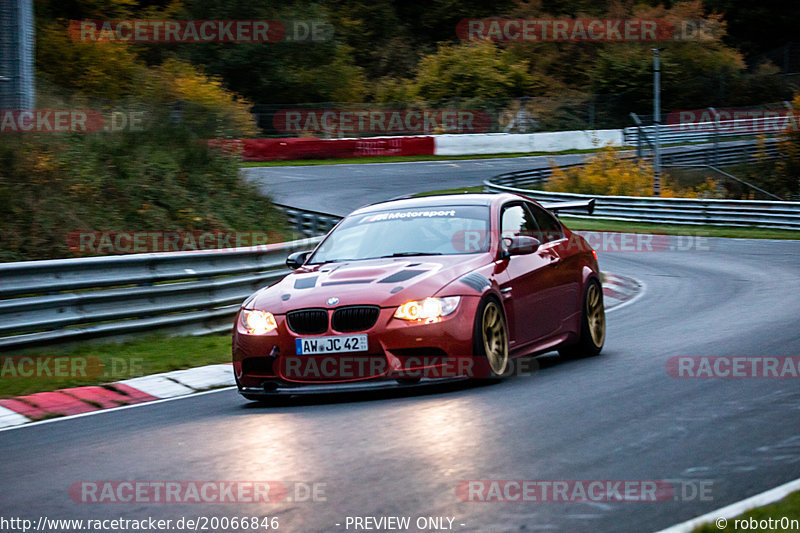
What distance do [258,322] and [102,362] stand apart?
2760 mm

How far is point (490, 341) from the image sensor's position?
7.84m

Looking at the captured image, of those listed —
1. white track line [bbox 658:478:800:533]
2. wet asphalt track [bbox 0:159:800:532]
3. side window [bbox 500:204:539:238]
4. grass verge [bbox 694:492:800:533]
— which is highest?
side window [bbox 500:204:539:238]

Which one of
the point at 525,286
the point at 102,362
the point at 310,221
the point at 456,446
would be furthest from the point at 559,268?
the point at 310,221

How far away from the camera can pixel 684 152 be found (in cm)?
4744

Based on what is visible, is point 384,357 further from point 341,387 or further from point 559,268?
point 559,268

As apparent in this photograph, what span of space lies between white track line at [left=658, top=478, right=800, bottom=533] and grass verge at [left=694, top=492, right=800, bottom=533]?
40mm

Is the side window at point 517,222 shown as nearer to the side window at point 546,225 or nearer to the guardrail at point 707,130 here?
the side window at point 546,225

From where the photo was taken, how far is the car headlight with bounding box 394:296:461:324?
24.3 ft

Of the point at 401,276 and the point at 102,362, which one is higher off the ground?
the point at 401,276

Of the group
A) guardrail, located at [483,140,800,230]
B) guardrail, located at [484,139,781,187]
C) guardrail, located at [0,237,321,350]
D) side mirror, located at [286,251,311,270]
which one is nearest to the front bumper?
side mirror, located at [286,251,311,270]

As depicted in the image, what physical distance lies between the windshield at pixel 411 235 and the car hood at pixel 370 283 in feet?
0.70

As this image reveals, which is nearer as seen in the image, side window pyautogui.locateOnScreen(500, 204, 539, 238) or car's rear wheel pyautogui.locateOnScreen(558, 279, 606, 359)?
side window pyautogui.locateOnScreen(500, 204, 539, 238)

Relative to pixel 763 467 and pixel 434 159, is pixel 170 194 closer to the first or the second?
pixel 763 467

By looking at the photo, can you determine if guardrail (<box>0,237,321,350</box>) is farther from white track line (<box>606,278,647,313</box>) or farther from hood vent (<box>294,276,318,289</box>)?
white track line (<box>606,278,647,313</box>)
